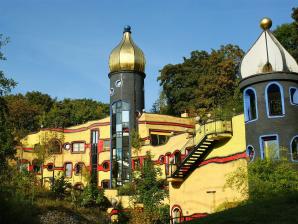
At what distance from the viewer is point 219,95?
1585 inches

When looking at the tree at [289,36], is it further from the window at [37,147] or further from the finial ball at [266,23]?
the window at [37,147]

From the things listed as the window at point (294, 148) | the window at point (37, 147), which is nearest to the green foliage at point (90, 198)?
the window at point (37, 147)

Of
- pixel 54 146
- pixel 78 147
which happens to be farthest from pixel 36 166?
pixel 78 147

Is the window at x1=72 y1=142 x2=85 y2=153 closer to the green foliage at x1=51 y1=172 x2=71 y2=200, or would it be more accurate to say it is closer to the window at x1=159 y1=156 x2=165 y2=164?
the green foliage at x1=51 y1=172 x2=71 y2=200

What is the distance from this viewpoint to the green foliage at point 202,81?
131ft

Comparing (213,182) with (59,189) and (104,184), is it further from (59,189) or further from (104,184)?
(104,184)

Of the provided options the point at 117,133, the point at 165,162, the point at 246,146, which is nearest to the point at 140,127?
the point at 117,133

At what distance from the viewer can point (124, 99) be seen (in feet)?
116

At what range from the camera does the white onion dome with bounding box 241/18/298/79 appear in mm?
20266

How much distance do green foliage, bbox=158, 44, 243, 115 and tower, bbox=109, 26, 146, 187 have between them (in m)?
6.19

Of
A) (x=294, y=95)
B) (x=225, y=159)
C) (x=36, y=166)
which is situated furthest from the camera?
(x=36, y=166)

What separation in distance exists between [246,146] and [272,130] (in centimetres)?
156

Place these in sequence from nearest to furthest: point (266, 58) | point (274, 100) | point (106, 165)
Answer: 1. point (266, 58)
2. point (274, 100)
3. point (106, 165)

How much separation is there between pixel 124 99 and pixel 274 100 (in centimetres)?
1549
